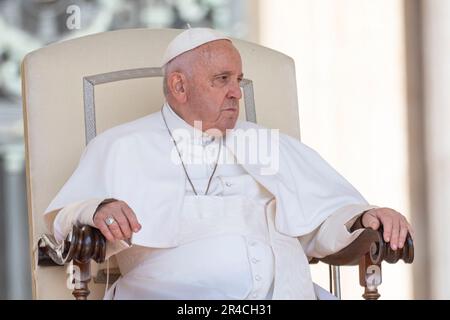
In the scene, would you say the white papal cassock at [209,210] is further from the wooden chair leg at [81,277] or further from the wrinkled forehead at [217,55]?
the wrinkled forehead at [217,55]

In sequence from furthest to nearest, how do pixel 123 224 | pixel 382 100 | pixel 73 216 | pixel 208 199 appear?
pixel 382 100 → pixel 208 199 → pixel 73 216 → pixel 123 224

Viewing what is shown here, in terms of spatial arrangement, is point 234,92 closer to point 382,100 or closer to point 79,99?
point 79,99

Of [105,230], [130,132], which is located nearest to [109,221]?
[105,230]

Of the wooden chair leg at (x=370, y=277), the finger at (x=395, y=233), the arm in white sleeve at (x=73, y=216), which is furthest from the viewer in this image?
the wooden chair leg at (x=370, y=277)

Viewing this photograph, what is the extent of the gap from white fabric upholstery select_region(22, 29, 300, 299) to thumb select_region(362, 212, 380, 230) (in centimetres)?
76

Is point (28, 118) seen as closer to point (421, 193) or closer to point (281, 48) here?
point (281, 48)

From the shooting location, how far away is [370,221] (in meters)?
3.47

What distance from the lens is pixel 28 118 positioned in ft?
12.8

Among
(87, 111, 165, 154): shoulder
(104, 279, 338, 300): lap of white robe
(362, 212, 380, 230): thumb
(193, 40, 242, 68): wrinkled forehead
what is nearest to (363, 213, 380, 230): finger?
(362, 212, 380, 230): thumb

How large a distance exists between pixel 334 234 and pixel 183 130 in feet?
1.91

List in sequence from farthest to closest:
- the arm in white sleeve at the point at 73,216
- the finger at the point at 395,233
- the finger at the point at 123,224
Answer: the finger at the point at 395,233 < the arm in white sleeve at the point at 73,216 < the finger at the point at 123,224

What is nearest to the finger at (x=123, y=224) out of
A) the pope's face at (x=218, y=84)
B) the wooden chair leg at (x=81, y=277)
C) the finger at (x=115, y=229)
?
the finger at (x=115, y=229)

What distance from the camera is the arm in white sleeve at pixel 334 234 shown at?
3.57m

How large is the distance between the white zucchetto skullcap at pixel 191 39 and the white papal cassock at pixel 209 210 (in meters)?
0.20
